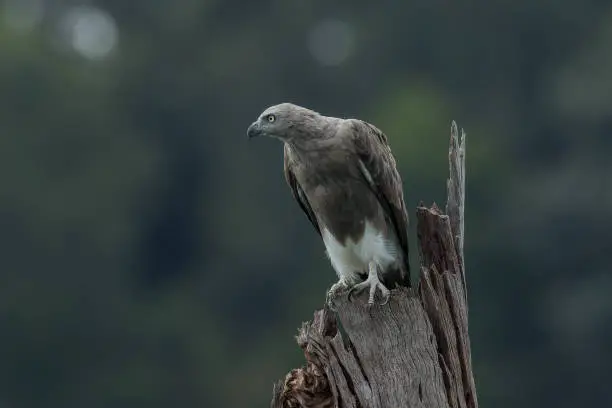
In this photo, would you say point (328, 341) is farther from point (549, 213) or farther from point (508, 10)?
point (508, 10)

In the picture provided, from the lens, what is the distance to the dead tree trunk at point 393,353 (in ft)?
44.0

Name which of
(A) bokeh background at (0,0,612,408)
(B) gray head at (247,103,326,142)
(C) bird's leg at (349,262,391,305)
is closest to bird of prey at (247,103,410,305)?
(B) gray head at (247,103,326,142)

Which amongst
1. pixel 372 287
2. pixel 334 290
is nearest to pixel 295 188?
pixel 334 290

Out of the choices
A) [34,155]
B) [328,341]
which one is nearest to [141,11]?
[34,155]

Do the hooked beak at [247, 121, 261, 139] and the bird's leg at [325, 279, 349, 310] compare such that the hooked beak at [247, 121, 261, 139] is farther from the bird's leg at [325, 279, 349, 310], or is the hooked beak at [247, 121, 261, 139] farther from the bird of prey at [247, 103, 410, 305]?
the bird's leg at [325, 279, 349, 310]

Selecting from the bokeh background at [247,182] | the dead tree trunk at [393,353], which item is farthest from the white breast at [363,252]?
the bokeh background at [247,182]

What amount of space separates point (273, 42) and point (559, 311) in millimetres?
14012

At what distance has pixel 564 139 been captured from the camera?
52.0 m

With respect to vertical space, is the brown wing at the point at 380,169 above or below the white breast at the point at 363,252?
above

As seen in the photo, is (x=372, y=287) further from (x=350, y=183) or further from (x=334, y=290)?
(x=350, y=183)

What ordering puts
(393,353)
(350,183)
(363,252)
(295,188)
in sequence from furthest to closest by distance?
(295,188) < (363,252) < (350,183) < (393,353)

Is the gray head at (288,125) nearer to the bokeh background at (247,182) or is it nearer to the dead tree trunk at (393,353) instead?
the dead tree trunk at (393,353)

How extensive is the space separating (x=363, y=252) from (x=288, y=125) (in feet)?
3.35

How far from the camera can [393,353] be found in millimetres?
13461
